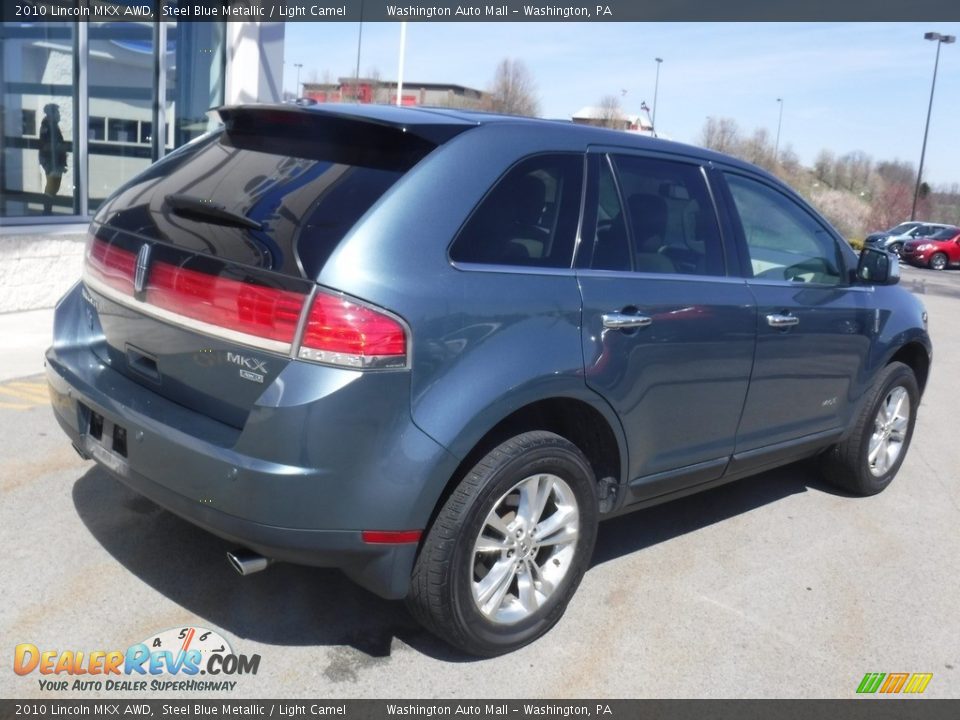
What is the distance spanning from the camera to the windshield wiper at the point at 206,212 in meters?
3.04

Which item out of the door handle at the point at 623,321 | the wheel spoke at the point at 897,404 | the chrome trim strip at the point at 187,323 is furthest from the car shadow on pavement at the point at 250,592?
the wheel spoke at the point at 897,404

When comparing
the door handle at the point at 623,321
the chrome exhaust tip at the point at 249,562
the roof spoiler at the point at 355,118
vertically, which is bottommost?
the chrome exhaust tip at the point at 249,562

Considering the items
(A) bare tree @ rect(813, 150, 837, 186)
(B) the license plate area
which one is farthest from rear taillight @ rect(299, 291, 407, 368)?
(A) bare tree @ rect(813, 150, 837, 186)

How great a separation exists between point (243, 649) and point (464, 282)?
144 centimetres

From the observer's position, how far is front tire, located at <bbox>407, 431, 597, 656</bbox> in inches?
122

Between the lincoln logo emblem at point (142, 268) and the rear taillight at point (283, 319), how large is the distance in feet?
0.32

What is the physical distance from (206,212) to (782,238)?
2811mm

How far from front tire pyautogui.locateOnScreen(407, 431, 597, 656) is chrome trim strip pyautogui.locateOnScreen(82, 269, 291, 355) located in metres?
0.74

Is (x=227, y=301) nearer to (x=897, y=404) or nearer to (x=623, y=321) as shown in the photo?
(x=623, y=321)

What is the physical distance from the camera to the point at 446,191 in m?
3.11

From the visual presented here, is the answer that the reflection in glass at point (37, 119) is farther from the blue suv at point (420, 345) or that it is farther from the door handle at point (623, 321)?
the door handle at point (623, 321)

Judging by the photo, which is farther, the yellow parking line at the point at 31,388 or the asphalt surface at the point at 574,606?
the yellow parking line at the point at 31,388

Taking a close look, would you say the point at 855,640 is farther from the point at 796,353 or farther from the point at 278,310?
the point at 278,310
